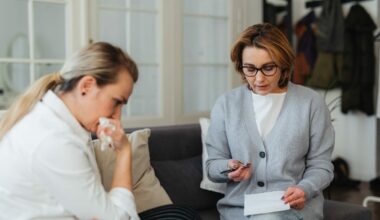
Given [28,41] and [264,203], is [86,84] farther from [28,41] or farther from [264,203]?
[28,41]

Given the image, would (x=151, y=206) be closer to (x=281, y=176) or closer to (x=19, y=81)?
(x=281, y=176)

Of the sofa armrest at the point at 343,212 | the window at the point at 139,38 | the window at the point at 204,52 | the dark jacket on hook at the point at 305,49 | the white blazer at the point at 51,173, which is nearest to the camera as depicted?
the white blazer at the point at 51,173

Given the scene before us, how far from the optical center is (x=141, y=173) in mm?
1894

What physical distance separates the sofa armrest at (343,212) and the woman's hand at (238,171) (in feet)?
1.55

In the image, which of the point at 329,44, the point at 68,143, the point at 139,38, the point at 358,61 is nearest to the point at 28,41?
the point at 139,38

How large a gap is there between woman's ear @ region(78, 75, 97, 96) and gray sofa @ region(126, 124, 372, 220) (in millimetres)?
936

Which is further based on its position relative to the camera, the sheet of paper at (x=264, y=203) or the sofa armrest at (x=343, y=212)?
the sofa armrest at (x=343, y=212)

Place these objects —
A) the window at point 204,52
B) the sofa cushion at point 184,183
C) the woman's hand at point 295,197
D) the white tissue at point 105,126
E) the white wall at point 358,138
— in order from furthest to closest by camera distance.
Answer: the white wall at point 358,138, the window at point 204,52, the sofa cushion at point 184,183, the woman's hand at point 295,197, the white tissue at point 105,126

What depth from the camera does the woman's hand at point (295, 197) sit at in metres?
1.57

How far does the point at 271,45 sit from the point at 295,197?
54cm

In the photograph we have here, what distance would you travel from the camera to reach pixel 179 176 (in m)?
2.11

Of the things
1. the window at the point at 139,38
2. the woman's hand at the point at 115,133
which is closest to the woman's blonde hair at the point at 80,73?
the woman's hand at the point at 115,133

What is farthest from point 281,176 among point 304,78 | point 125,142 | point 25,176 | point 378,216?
point 304,78

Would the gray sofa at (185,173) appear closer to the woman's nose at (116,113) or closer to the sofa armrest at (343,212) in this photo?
the sofa armrest at (343,212)
